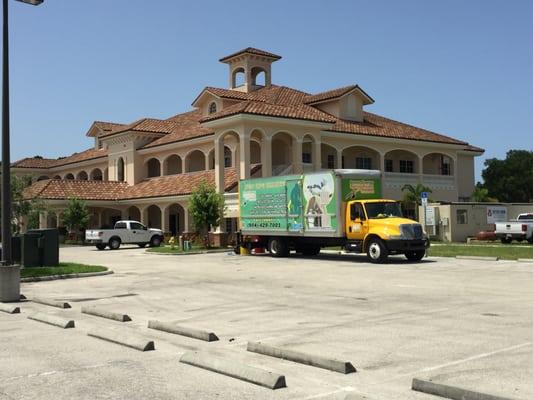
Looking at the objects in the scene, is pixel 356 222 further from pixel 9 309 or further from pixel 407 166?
pixel 407 166

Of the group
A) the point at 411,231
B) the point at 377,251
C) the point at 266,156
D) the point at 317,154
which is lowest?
the point at 377,251

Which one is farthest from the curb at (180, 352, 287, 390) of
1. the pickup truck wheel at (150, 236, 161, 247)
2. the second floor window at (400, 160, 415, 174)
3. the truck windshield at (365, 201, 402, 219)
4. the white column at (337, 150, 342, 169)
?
the second floor window at (400, 160, 415, 174)

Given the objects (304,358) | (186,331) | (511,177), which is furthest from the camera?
(511,177)

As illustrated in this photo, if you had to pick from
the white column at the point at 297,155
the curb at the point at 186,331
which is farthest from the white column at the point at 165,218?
the curb at the point at 186,331

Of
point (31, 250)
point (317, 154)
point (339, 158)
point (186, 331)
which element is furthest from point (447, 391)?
point (339, 158)

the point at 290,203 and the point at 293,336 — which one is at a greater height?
the point at 290,203

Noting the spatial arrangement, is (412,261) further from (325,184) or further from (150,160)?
(150,160)

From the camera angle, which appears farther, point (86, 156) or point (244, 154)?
point (86, 156)

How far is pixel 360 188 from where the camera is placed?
86.8ft

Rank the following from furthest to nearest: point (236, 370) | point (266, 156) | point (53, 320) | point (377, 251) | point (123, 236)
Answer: point (123, 236) < point (266, 156) < point (377, 251) < point (53, 320) < point (236, 370)

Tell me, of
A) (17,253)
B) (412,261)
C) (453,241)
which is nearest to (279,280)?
(412,261)

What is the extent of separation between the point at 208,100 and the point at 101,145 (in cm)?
1996

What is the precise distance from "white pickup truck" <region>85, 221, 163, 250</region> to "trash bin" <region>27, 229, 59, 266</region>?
17.1 meters

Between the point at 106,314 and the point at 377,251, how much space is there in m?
14.6
